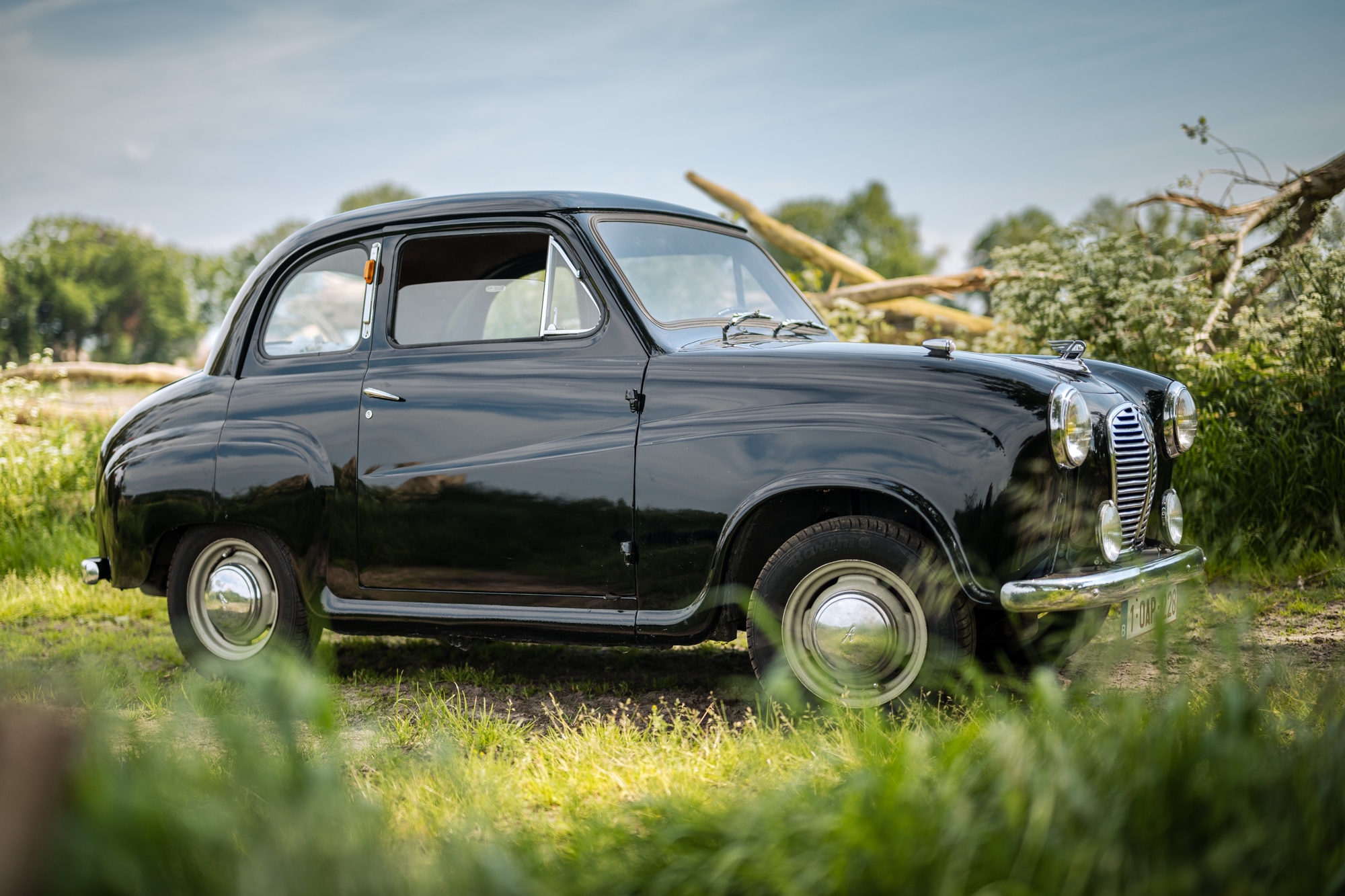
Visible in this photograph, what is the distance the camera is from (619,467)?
12.9 feet

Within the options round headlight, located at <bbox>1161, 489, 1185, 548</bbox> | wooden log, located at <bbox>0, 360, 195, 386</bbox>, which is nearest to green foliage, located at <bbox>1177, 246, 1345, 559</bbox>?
round headlight, located at <bbox>1161, 489, 1185, 548</bbox>

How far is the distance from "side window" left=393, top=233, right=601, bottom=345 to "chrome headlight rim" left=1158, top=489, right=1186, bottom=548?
2.58m

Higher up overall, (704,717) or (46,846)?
(46,846)

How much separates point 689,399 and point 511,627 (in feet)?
3.67

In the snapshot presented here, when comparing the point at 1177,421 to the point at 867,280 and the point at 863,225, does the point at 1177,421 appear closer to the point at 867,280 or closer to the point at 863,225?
the point at 867,280

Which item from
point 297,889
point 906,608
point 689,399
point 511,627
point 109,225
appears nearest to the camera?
point 297,889

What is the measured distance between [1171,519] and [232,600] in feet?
12.7

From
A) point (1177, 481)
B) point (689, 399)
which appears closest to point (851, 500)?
point (689, 399)

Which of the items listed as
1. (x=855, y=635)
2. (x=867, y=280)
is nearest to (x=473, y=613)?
(x=855, y=635)

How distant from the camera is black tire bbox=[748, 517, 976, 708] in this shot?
137 inches

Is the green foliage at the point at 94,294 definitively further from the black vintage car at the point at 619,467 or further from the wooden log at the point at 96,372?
the black vintage car at the point at 619,467

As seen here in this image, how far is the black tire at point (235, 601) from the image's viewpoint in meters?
4.59

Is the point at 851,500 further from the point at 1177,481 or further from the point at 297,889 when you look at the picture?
the point at 1177,481

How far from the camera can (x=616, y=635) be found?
4.00m
